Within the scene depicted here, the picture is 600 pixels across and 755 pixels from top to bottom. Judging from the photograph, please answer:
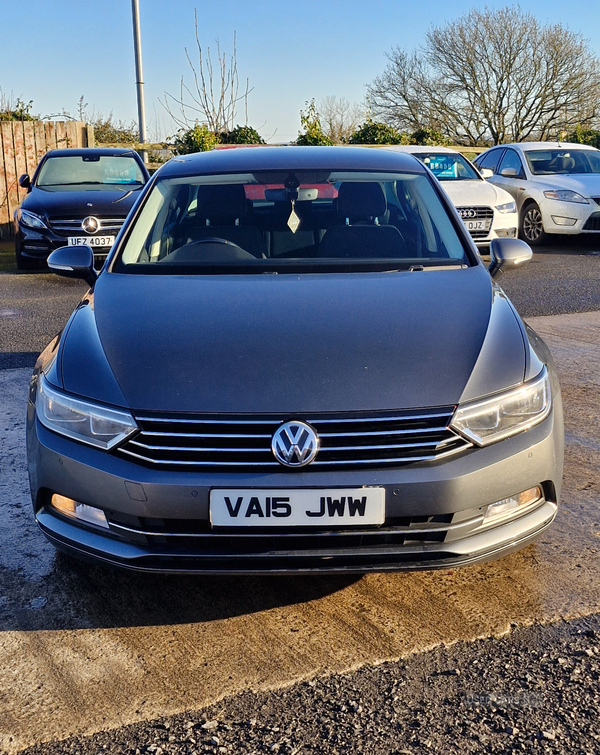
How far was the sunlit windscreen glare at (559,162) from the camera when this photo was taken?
13805 millimetres

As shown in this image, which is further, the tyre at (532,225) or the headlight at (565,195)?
the tyre at (532,225)

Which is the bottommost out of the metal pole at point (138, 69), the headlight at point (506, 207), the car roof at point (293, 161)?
the headlight at point (506, 207)

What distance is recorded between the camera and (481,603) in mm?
A: 2967

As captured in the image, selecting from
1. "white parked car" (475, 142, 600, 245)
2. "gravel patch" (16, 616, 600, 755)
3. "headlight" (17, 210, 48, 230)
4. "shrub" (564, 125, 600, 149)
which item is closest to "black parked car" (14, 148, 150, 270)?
"headlight" (17, 210, 48, 230)

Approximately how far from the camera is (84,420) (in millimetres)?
2717

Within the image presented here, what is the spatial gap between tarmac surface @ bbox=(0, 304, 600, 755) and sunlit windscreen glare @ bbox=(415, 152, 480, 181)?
9.37 m

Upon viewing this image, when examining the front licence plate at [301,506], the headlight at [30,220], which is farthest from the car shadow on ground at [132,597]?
the headlight at [30,220]

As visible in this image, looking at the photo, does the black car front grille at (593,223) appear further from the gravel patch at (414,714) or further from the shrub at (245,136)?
the gravel patch at (414,714)

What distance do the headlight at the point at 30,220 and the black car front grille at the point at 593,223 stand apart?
7777 mm

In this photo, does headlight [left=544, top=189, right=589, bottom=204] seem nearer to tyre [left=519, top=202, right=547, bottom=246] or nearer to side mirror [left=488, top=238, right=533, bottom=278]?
tyre [left=519, top=202, right=547, bottom=246]

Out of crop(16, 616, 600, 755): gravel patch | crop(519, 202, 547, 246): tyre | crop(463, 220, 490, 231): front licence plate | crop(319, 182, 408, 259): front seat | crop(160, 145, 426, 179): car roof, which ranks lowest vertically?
crop(16, 616, 600, 755): gravel patch

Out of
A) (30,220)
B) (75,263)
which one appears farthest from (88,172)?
(75,263)

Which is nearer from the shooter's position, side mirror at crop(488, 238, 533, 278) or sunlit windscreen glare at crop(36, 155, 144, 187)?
side mirror at crop(488, 238, 533, 278)

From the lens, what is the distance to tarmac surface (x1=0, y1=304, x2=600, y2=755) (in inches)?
97.2
